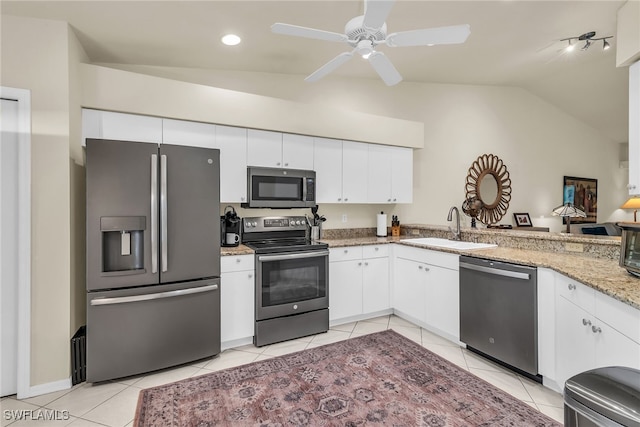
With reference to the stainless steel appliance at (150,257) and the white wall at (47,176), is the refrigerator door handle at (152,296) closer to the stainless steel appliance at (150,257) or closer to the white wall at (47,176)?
the stainless steel appliance at (150,257)

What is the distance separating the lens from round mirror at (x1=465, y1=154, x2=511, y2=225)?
4926mm

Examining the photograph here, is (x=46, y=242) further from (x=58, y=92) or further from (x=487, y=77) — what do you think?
(x=487, y=77)

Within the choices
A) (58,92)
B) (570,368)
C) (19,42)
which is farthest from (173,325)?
(570,368)

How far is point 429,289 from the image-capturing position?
318 cm

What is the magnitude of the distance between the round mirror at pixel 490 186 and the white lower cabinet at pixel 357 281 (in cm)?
223

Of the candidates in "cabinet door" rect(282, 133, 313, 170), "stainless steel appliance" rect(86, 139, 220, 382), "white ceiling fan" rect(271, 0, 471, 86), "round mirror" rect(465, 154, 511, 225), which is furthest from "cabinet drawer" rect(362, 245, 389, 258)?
"round mirror" rect(465, 154, 511, 225)

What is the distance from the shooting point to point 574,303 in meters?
1.96

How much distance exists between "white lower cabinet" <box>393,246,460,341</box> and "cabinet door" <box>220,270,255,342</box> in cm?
166

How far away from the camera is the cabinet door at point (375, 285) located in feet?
11.5

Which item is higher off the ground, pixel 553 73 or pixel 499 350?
pixel 553 73

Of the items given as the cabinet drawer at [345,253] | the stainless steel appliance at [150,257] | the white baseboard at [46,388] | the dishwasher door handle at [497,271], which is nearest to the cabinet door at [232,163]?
the stainless steel appliance at [150,257]

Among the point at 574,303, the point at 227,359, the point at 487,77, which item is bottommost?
the point at 227,359

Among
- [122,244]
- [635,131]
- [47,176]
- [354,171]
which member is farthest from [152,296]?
[635,131]

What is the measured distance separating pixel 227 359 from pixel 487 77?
192 inches
